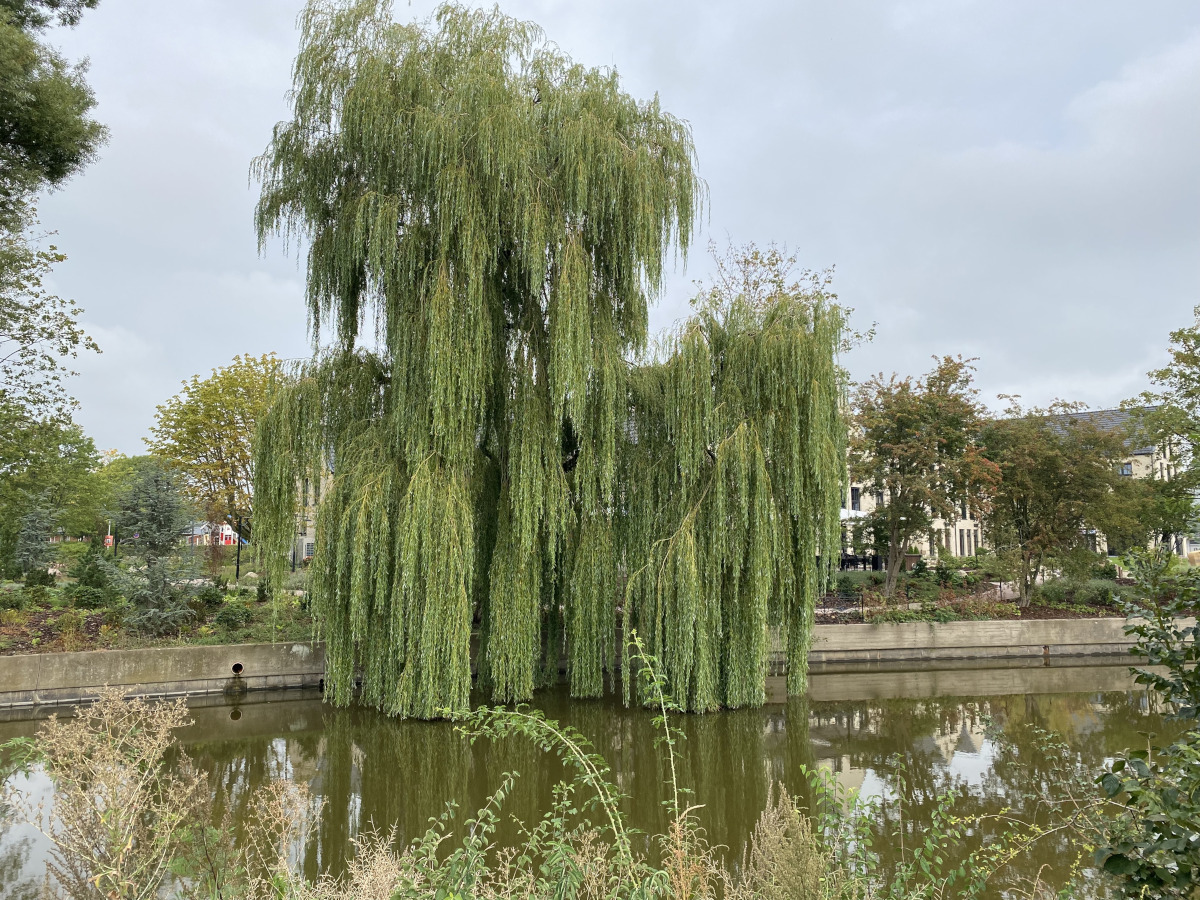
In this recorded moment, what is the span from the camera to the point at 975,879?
3418 mm

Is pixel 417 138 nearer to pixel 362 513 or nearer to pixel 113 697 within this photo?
pixel 362 513

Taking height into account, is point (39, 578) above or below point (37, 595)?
above

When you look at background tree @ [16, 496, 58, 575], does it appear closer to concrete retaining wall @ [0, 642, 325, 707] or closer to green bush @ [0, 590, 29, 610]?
green bush @ [0, 590, 29, 610]

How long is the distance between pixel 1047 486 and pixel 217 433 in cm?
2369

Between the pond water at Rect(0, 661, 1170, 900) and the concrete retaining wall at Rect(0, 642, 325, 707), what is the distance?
581 mm

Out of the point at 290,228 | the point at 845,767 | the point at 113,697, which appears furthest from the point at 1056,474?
the point at 113,697

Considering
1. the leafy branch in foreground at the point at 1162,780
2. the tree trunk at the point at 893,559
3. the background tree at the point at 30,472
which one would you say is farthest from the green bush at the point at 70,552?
the leafy branch in foreground at the point at 1162,780

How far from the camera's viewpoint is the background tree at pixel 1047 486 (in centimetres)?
2105

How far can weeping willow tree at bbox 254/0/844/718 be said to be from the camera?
10953 mm

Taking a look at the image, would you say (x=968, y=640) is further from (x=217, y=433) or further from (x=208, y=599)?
(x=217, y=433)

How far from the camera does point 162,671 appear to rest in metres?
13.4

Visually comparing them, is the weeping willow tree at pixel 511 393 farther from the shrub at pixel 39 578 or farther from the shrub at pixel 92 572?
the shrub at pixel 39 578

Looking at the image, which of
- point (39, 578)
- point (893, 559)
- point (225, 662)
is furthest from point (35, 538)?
point (893, 559)

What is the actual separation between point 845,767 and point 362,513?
701 cm
